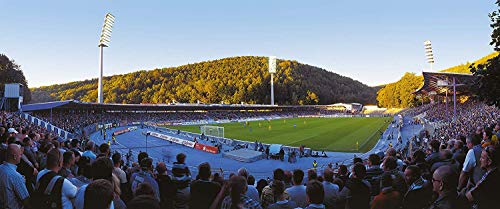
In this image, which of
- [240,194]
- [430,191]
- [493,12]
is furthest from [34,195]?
[493,12]

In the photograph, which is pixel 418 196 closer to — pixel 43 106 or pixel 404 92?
pixel 43 106

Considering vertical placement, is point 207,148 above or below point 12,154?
below

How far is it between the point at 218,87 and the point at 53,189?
13292 cm

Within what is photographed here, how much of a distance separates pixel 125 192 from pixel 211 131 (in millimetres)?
36161

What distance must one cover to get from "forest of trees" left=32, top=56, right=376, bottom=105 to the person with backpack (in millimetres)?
116465

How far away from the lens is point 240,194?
4035 millimetres

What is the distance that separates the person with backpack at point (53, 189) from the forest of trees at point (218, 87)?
116 metres

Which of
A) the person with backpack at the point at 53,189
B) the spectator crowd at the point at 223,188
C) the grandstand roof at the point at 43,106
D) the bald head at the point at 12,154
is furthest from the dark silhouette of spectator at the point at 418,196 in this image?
the grandstand roof at the point at 43,106

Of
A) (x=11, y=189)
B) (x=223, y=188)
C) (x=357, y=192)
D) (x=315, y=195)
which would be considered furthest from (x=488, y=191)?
(x=11, y=189)

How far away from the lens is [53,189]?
3832 mm

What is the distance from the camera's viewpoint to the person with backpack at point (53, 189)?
12.4 feet

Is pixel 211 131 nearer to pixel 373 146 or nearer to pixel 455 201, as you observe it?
pixel 373 146

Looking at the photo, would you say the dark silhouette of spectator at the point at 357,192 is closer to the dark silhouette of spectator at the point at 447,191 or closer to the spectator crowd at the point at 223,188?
the spectator crowd at the point at 223,188

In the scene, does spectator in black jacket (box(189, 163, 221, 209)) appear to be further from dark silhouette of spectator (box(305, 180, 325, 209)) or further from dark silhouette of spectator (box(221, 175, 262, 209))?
dark silhouette of spectator (box(305, 180, 325, 209))
